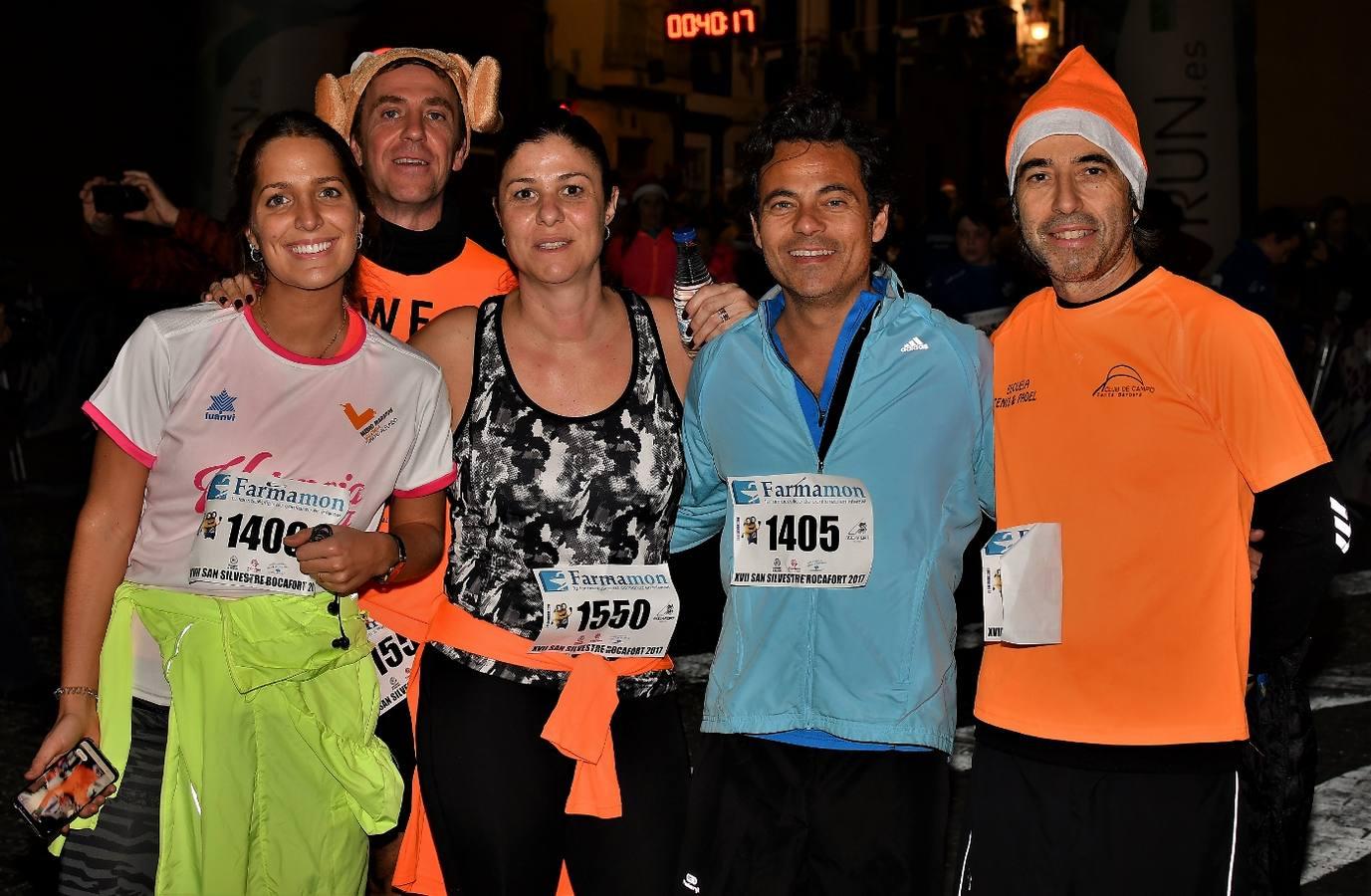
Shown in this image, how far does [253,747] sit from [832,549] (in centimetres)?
125

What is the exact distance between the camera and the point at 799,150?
11.6ft

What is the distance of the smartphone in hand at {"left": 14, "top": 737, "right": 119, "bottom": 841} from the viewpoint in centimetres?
298

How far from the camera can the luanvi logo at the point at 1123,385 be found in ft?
10.3

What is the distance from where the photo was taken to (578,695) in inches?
135

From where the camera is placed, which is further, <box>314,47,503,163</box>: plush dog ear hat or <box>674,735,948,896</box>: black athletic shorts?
<box>314,47,503,163</box>: plush dog ear hat

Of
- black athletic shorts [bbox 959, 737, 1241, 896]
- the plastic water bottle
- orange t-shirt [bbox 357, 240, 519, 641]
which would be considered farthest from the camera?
orange t-shirt [bbox 357, 240, 519, 641]

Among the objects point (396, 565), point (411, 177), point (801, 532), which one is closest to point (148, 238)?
point (411, 177)

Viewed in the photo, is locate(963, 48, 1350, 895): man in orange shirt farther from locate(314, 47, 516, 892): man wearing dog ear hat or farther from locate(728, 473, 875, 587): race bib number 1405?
locate(314, 47, 516, 892): man wearing dog ear hat

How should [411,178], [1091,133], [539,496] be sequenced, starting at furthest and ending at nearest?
[411,178] < [539,496] < [1091,133]

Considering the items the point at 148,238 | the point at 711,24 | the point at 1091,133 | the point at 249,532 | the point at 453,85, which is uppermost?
the point at 711,24

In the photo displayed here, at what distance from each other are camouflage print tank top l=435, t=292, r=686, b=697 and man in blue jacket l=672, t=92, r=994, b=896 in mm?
163

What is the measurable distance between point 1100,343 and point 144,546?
6.62ft

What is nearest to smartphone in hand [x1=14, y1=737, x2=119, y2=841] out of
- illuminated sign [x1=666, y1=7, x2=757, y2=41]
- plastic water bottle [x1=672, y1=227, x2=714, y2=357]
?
plastic water bottle [x1=672, y1=227, x2=714, y2=357]

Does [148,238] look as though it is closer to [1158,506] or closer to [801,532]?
[801,532]
